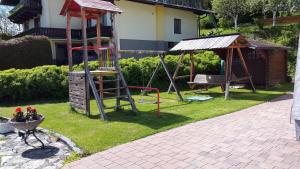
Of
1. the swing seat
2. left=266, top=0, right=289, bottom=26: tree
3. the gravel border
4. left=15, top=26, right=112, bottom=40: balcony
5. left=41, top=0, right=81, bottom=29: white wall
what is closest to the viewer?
the gravel border

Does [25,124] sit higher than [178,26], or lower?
lower

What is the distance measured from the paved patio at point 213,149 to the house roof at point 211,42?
192 inches

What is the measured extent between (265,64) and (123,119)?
1018cm

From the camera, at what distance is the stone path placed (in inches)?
206

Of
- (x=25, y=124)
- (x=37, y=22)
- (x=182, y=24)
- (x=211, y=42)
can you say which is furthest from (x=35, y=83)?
(x=182, y=24)

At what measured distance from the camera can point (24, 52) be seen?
17359mm

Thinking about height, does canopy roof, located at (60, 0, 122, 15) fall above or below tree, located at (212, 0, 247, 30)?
below

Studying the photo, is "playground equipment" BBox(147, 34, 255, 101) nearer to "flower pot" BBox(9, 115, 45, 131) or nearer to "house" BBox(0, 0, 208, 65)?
"flower pot" BBox(9, 115, 45, 131)

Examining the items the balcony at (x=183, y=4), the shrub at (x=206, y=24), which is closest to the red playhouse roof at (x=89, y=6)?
the balcony at (x=183, y=4)

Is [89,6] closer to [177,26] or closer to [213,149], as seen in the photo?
[213,149]

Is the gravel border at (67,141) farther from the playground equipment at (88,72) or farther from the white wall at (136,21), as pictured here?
the white wall at (136,21)

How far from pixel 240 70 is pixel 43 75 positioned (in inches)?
413

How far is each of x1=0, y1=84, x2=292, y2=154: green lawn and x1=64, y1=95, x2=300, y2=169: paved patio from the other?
43 cm

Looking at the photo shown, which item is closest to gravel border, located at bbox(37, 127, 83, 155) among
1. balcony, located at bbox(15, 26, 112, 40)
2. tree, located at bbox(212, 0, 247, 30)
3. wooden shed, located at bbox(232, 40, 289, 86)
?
wooden shed, located at bbox(232, 40, 289, 86)
